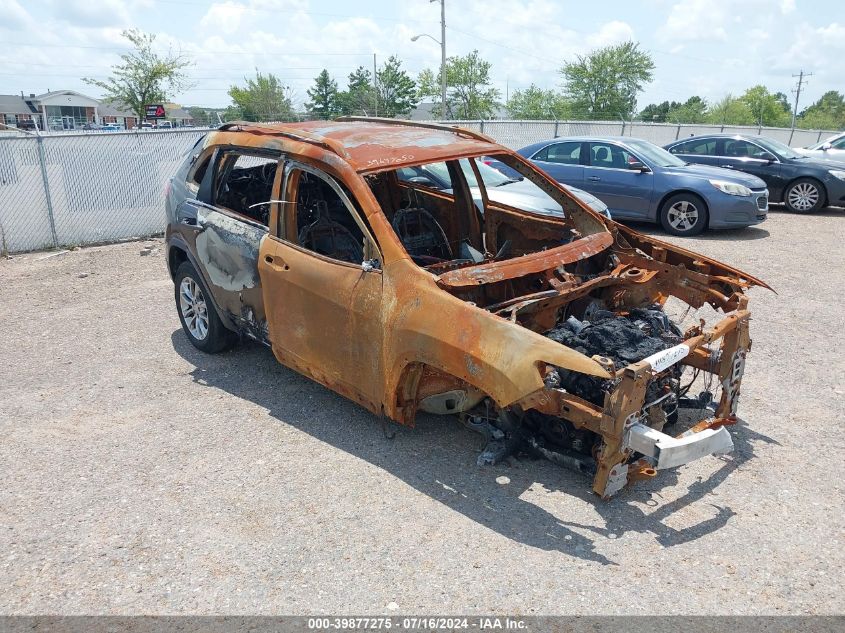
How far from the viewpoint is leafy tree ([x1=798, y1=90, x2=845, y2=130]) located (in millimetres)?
68756

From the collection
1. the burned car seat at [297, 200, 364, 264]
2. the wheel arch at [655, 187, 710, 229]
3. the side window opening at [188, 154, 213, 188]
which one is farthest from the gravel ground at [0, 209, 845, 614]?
the wheel arch at [655, 187, 710, 229]

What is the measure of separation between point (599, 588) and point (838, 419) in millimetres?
2665

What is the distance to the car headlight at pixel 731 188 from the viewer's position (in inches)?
428

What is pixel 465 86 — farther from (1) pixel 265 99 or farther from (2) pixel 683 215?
(2) pixel 683 215

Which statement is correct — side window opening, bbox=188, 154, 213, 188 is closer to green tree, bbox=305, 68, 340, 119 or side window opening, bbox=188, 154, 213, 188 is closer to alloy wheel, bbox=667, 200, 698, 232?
alloy wheel, bbox=667, 200, 698, 232

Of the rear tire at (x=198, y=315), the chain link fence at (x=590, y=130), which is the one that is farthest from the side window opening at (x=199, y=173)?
the chain link fence at (x=590, y=130)

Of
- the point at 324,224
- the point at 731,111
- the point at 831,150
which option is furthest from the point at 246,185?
the point at 731,111

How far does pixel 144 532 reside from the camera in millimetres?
3562

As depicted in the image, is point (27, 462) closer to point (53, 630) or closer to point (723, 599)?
point (53, 630)

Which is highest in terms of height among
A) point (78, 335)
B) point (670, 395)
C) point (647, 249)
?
point (647, 249)

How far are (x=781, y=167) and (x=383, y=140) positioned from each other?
39.4 feet

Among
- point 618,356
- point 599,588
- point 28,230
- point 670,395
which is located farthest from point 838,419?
point 28,230

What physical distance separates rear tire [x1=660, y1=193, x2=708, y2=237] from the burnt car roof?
22.8 ft

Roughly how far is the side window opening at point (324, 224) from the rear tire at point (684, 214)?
25.2 feet
